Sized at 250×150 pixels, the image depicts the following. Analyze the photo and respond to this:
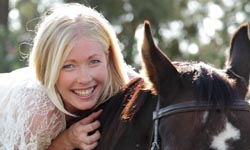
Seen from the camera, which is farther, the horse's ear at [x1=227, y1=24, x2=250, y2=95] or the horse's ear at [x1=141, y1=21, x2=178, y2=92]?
the horse's ear at [x1=227, y1=24, x2=250, y2=95]

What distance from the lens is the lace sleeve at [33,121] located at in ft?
11.0

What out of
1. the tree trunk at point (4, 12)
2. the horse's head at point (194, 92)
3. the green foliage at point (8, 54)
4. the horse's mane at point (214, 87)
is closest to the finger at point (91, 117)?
the horse's head at point (194, 92)

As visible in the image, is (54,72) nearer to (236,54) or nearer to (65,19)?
(65,19)

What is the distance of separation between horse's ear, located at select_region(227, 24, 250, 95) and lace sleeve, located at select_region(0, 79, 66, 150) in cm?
104

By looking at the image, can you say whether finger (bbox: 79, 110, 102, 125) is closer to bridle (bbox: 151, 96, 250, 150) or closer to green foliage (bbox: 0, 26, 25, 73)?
bridle (bbox: 151, 96, 250, 150)

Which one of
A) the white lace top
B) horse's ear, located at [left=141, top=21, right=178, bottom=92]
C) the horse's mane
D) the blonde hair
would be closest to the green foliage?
the white lace top

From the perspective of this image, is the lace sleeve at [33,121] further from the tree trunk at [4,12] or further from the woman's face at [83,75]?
the tree trunk at [4,12]

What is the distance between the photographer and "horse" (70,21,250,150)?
265cm

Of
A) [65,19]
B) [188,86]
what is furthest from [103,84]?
[188,86]

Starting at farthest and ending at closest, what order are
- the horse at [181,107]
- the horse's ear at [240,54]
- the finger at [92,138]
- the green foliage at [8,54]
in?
the green foliage at [8,54] < the finger at [92,138] < the horse's ear at [240,54] < the horse at [181,107]

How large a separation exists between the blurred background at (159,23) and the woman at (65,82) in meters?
10.2

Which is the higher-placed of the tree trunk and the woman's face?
the tree trunk

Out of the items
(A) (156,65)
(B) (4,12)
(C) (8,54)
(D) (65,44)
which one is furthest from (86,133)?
(B) (4,12)

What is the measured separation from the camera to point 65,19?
342 centimetres
